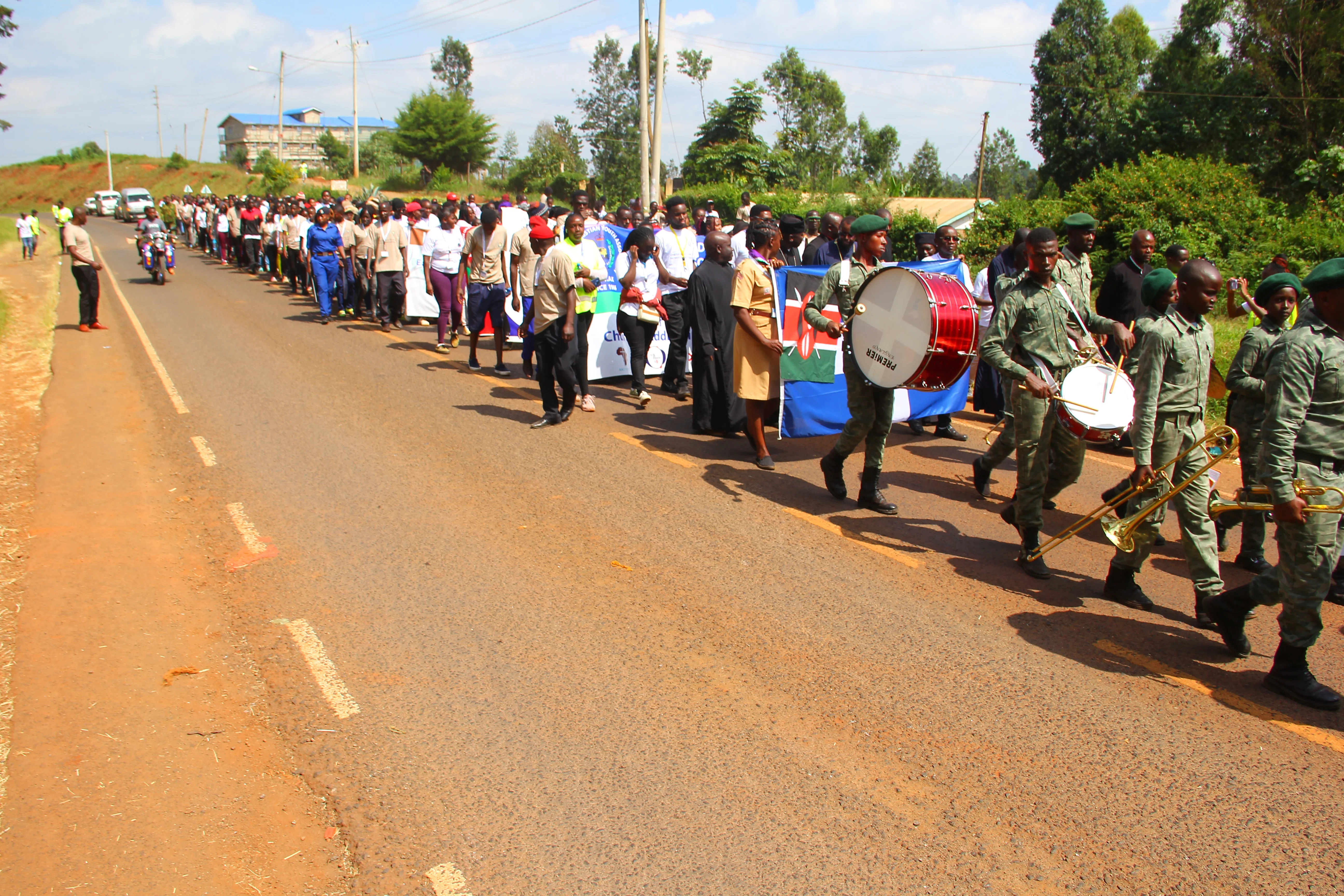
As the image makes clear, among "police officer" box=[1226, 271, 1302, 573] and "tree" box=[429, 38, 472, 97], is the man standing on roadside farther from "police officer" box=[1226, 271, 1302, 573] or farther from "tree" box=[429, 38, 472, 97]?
"tree" box=[429, 38, 472, 97]

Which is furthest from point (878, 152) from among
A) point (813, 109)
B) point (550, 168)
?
point (550, 168)

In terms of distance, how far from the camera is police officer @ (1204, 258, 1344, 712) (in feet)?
13.2

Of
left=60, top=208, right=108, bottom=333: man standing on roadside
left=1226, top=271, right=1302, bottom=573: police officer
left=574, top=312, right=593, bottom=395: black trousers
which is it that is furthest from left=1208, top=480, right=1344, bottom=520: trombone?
left=60, top=208, right=108, bottom=333: man standing on roadside

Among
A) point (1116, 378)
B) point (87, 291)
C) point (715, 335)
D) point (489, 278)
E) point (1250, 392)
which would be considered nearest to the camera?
point (1250, 392)

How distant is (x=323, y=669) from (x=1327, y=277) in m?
4.74

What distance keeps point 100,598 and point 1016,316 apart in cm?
558

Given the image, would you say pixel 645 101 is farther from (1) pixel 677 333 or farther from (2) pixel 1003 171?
(2) pixel 1003 171

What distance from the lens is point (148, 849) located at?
3312mm

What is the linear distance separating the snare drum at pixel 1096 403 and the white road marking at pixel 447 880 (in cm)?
408

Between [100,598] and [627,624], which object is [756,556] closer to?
[627,624]

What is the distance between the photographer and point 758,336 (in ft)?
24.7

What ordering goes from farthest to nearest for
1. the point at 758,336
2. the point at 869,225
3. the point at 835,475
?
the point at 758,336, the point at 835,475, the point at 869,225

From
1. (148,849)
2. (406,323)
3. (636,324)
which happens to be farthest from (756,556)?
(406,323)

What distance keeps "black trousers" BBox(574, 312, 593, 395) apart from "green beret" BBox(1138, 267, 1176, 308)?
5488 millimetres
